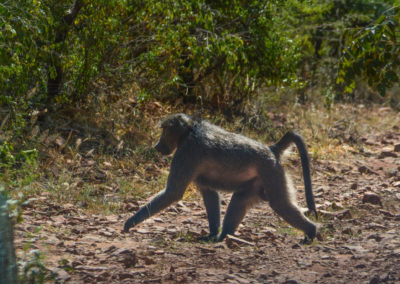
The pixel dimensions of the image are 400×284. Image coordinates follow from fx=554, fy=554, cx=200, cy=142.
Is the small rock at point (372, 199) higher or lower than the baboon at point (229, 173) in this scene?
lower

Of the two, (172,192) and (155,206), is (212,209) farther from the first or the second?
(155,206)

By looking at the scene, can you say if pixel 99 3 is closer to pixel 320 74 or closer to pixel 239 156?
pixel 239 156

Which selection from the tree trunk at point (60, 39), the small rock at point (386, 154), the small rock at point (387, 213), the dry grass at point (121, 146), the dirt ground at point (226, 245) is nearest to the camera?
the dirt ground at point (226, 245)

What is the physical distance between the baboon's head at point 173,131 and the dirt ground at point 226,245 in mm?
771

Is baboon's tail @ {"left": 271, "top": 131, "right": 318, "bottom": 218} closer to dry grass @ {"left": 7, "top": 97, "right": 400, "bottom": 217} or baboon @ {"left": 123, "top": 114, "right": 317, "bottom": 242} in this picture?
baboon @ {"left": 123, "top": 114, "right": 317, "bottom": 242}

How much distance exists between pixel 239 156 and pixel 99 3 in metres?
2.99

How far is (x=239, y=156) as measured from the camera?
4.98 meters

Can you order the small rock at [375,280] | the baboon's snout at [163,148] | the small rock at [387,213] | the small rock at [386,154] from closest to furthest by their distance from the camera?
the small rock at [375,280], the baboon's snout at [163,148], the small rock at [387,213], the small rock at [386,154]

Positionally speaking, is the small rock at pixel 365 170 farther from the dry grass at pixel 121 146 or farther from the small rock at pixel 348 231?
the small rock at pixel 348 231

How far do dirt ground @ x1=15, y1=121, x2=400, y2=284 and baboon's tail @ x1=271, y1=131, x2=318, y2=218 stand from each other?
0.35 metres

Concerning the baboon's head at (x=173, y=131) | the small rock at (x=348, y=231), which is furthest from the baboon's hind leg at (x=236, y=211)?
the small rock at (x=348, y=231)

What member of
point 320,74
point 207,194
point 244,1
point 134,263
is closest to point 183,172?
point 207,194

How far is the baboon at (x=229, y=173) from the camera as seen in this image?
4832 mm

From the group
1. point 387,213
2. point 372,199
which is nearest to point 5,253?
point 387,213
